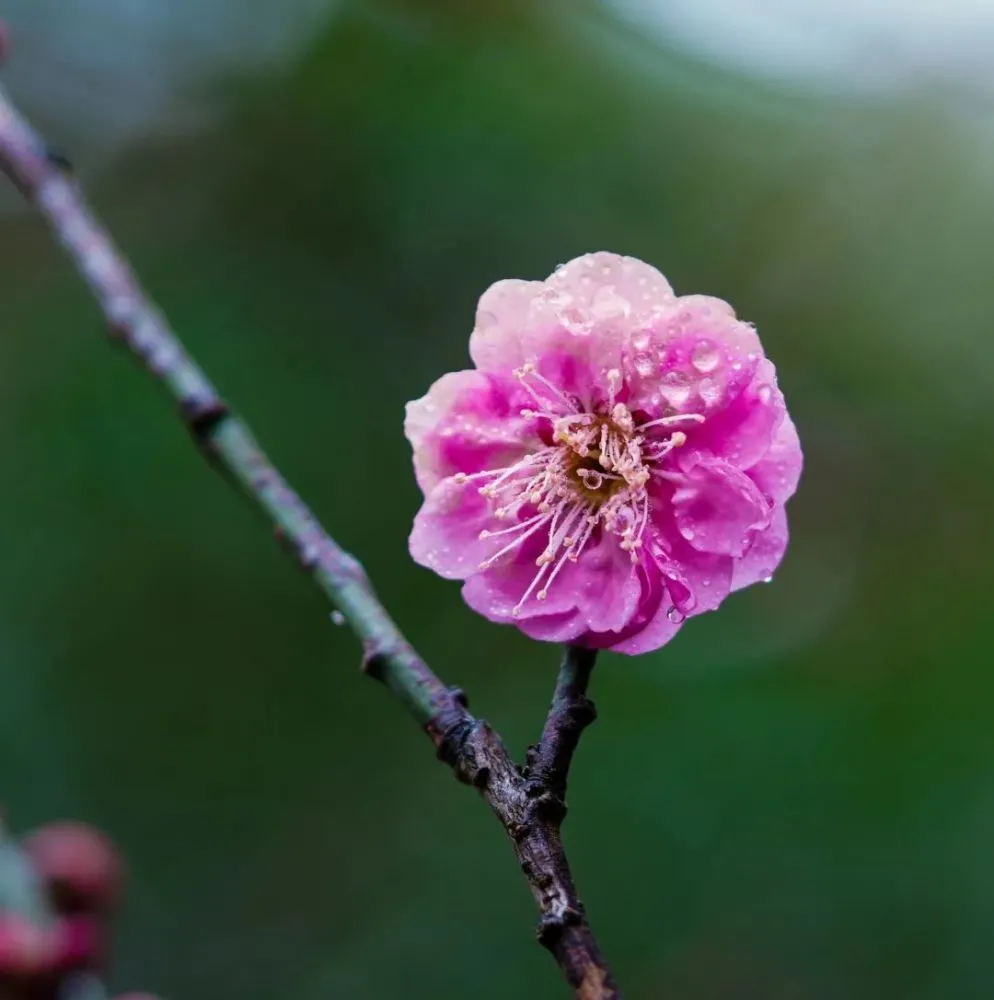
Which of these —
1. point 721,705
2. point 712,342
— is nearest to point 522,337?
point 712,342

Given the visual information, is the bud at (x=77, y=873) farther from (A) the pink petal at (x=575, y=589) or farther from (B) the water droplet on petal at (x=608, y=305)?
(B) the water droplet on petal at (x=608, y=305)

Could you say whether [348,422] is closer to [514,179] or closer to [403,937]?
[514,179]

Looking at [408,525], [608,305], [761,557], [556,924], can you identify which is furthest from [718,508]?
[408,525]

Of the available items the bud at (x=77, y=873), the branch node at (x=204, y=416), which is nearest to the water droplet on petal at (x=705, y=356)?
the branch node at (x=204, y=416)

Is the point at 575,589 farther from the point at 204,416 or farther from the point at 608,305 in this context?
the point at 204,416

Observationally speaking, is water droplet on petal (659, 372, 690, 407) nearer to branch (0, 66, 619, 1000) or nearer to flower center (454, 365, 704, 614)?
flower center (454, 365, 704, 614)

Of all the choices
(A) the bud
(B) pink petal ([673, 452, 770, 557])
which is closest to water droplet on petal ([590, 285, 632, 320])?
(B) pink petal ([673, 452, 770, 557])
